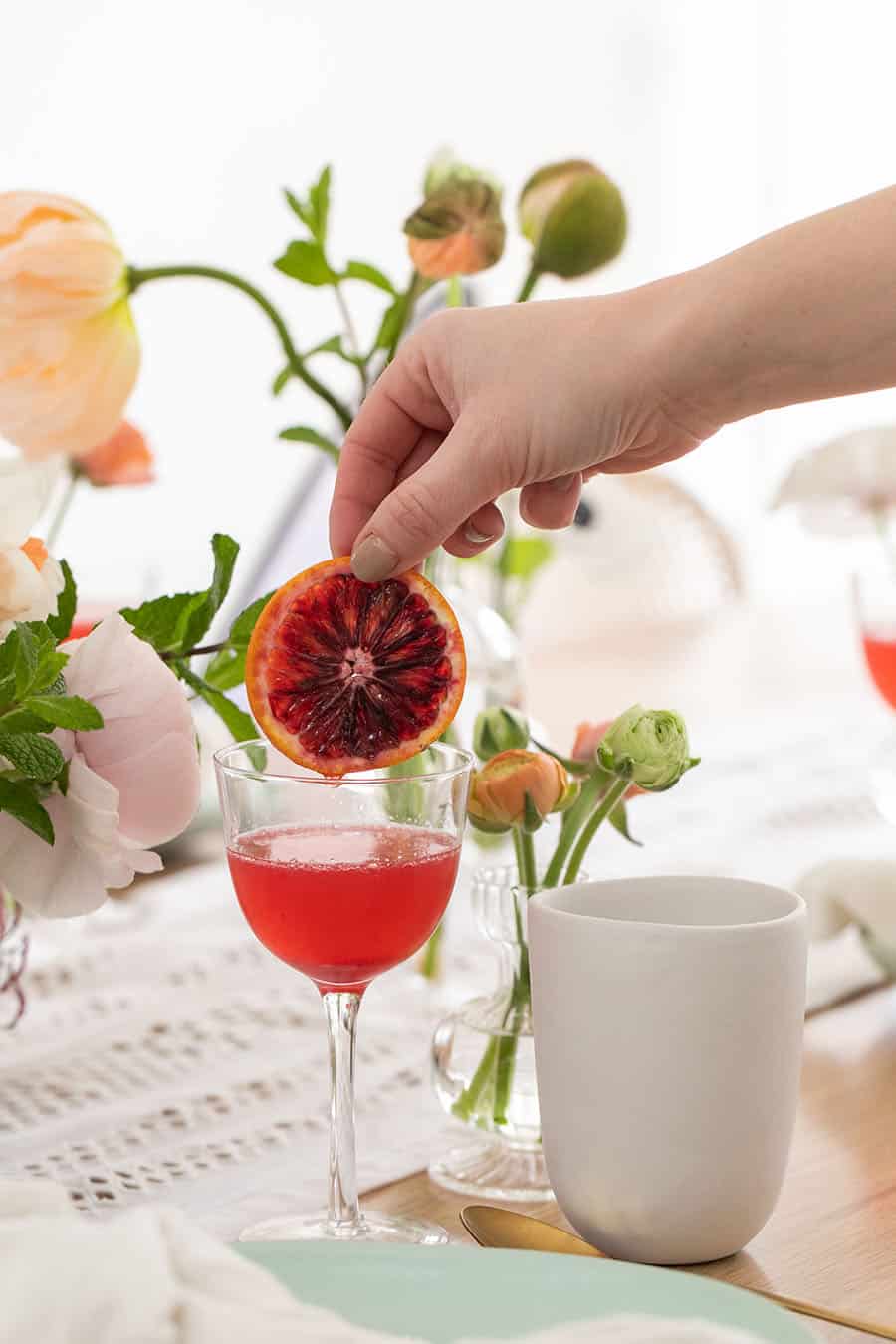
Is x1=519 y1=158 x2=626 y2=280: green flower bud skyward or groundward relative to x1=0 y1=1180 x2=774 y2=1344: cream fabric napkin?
Result: skyward

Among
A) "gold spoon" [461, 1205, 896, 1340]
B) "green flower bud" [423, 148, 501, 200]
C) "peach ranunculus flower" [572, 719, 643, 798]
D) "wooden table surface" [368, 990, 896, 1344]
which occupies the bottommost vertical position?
"wooden table surface" [368, 990, 896, 1344]

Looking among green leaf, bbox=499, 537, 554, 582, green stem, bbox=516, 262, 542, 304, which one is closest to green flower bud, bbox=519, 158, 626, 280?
green stem, bbox=516, 262, 542, 304

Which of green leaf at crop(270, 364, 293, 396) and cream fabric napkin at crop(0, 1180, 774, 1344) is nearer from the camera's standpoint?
cream fabric napkin at crop(0, 1180, 774, 1344)

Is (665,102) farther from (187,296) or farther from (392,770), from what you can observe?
(392,770)

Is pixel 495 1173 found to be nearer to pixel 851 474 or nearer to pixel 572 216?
pixel 572 216

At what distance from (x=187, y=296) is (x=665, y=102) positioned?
240 centimetres

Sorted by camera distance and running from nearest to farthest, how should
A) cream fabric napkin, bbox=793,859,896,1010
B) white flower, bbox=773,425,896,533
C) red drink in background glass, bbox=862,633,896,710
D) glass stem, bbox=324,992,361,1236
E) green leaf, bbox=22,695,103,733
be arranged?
green leaf, bbox=22,695,103,733 < glass stem, bbox=324,992,361,1236 < cream fabric napkin, bbox=793,859,896,1010 < red drink in background glass, bbox=862,633,896,710 < white flower, bbox=773,425,896,533

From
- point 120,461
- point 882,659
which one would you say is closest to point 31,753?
point 120,461

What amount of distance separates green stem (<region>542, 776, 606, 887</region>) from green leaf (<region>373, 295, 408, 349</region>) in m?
0.29

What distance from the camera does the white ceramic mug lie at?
666 mm

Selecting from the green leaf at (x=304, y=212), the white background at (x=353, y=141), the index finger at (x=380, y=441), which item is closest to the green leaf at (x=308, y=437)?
the index finger at (x=380, y=441)

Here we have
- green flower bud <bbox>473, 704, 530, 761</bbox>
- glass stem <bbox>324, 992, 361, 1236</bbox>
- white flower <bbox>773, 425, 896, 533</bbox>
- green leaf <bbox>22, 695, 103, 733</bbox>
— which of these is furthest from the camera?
white flower <bbox>773, 425, 896, 533</bbox>

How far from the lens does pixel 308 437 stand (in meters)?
0.90

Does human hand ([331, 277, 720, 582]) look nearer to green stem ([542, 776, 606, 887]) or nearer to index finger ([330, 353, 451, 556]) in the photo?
index finger ([330, 353, 451, 556])
